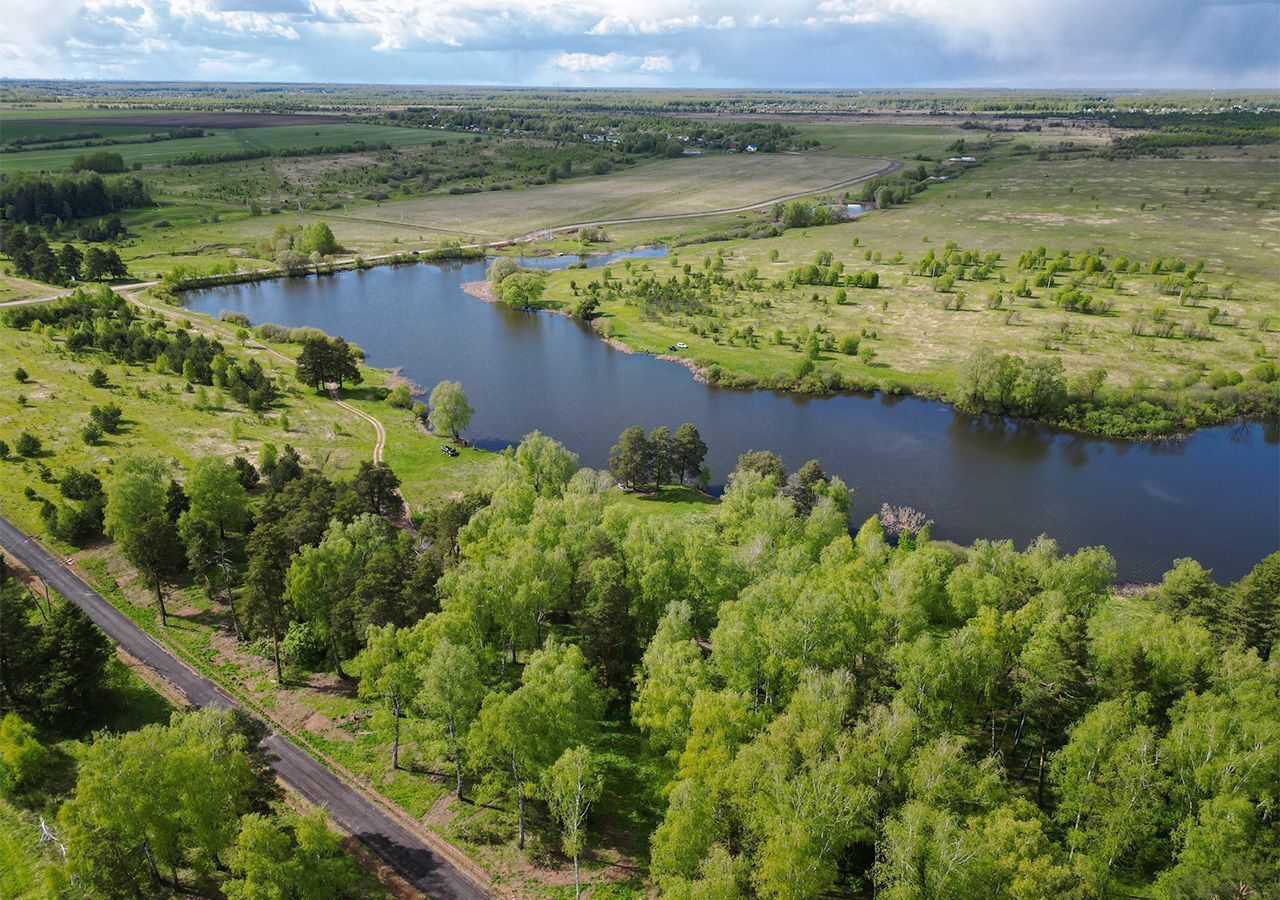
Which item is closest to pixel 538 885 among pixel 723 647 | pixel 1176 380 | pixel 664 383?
pixel 723 647

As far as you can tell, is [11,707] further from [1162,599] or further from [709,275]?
[709,275]

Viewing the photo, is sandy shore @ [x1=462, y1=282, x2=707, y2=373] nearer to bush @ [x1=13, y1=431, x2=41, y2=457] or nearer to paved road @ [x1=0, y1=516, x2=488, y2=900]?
bush @ [x1=13, y1=431, x2=41, y2=457]

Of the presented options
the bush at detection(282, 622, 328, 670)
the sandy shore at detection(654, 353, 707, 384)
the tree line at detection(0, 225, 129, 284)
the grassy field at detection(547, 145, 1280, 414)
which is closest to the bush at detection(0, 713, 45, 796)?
the bush at detection(282, 622, 328, 670)

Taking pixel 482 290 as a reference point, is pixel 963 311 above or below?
below

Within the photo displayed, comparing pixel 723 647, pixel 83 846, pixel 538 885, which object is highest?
pixel 723 647

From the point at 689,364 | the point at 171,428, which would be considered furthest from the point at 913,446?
the point at 171,428

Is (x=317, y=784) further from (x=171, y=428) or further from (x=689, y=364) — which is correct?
(x=689, y=364)
